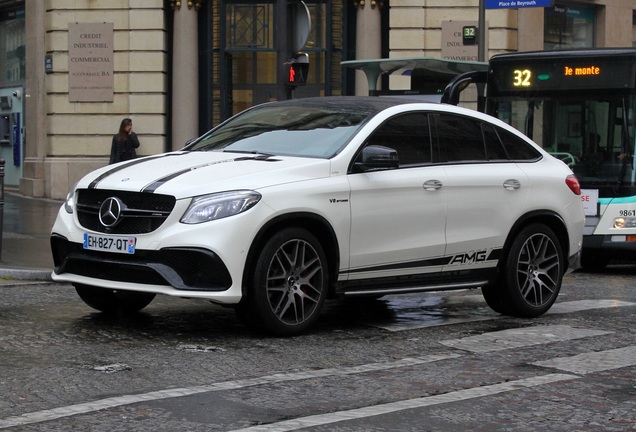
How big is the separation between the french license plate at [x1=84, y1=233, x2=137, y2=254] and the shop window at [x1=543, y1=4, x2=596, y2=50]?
61.9ft

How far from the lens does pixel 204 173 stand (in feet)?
24.3

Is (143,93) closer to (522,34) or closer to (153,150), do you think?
(153,150)

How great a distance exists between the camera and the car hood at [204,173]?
23.7ft

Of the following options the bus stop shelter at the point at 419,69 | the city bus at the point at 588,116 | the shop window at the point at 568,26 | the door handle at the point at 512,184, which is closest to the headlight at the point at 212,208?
the door handle at the point at 512,184

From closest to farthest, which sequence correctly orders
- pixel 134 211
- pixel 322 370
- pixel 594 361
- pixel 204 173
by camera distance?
pixel 322 370 → pixel 594 361 → pixel 134 211 → pixel 204 173

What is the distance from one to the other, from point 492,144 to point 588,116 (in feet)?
18.2

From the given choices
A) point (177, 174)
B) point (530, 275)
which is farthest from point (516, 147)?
point (177, 174)

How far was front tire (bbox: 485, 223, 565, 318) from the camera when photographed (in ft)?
28.9

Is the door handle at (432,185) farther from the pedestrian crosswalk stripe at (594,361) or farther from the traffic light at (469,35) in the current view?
the traffic light at (469,35)

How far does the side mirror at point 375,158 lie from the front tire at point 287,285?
0.64m

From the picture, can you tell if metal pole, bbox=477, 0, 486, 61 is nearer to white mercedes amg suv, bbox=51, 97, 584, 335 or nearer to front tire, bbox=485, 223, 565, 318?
white mercedes amg suv, bbox=51, 97, 584, 335

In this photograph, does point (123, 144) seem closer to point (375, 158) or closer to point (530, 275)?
point (530, 275)

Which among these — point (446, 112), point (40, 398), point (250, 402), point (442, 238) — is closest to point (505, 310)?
point (442, 238)

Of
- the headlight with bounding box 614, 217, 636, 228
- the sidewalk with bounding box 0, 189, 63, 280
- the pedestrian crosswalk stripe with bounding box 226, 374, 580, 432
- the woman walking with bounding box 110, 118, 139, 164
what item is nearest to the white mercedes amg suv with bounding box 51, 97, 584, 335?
the pedestrian crosswalk stripe with bounding box 226, 374, 580, 432
